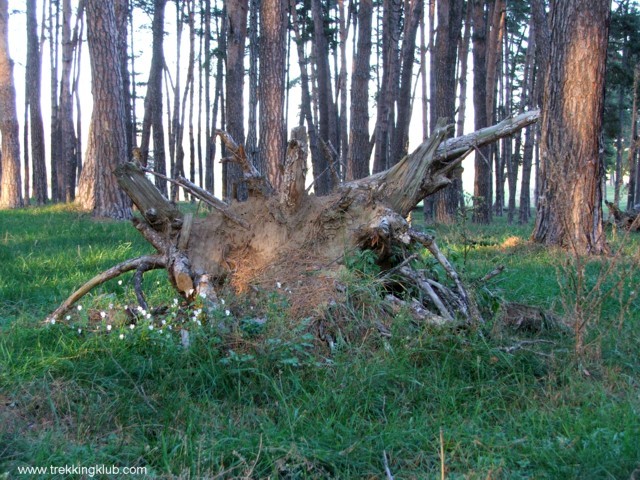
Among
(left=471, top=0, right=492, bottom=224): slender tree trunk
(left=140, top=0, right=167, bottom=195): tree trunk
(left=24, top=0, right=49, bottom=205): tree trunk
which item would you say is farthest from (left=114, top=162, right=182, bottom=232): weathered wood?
(left=140, top=0, right=167, bottom=195): tree trunk

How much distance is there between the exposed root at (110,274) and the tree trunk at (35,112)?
14082 millimetres

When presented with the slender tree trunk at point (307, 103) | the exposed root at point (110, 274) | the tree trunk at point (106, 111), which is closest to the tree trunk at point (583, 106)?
the exposed root at point (110, 274)

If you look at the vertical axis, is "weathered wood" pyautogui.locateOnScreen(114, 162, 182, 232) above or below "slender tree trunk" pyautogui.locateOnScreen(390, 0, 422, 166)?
below

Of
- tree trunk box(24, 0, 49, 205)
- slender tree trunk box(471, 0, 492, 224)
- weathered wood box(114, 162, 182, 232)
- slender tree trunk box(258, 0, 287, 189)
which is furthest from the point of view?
tree trunk box(24, 0, 49, 205)

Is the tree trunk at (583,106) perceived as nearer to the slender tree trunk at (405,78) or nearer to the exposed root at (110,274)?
the exposed root at (110,274)

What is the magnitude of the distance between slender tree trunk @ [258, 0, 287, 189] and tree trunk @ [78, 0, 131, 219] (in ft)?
9.36

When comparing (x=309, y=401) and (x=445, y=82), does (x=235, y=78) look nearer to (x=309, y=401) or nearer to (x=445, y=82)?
(x=445, y=82)

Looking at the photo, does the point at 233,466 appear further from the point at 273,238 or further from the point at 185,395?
the point at 273,238

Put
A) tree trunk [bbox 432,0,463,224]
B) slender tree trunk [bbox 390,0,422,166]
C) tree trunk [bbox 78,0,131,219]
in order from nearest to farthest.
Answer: tree trunk [bbox 78,0,131,219] → tree trunk [bbox 432,0,463,224] → slender tree trunk [bbox 390,0,422,166]

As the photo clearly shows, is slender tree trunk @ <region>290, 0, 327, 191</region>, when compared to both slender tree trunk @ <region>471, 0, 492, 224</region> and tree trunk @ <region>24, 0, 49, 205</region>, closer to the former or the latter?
slender tree trunk @ <region>471, 0, 492, 224</region>

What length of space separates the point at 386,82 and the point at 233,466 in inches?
742

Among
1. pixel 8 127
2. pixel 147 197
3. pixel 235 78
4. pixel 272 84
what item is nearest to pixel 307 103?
pixel 235 78

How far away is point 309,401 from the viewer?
141 inches

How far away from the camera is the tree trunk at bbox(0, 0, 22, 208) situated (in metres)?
16.0
